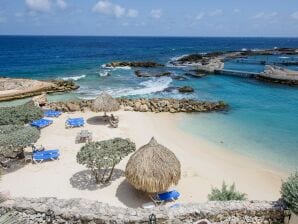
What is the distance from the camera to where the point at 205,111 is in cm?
2700

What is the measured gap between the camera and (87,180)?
14297 mm

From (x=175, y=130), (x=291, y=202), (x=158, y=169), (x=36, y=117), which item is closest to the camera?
(x=291, y=202)

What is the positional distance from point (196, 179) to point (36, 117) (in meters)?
11.2

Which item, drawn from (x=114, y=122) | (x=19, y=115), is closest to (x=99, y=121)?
(x=114, y=122)

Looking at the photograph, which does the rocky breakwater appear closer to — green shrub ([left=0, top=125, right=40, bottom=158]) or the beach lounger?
the beach lounger

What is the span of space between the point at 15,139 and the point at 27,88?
76.5 ft

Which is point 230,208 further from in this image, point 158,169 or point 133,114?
point 133,114

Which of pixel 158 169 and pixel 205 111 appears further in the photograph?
pixel 205 111

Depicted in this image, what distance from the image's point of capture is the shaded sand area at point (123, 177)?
522 inches

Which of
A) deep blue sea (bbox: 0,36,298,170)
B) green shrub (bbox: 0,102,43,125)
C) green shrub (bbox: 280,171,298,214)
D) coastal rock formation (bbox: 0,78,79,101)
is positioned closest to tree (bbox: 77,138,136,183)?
green shrub (bbox: 280,171,298,214)

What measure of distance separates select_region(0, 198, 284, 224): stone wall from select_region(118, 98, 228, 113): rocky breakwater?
55.3 ft

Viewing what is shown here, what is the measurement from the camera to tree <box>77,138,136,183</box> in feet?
43.2

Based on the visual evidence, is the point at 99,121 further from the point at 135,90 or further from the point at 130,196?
the point at 135,90

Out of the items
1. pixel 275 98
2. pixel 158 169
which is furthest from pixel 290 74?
pixel 158 169
